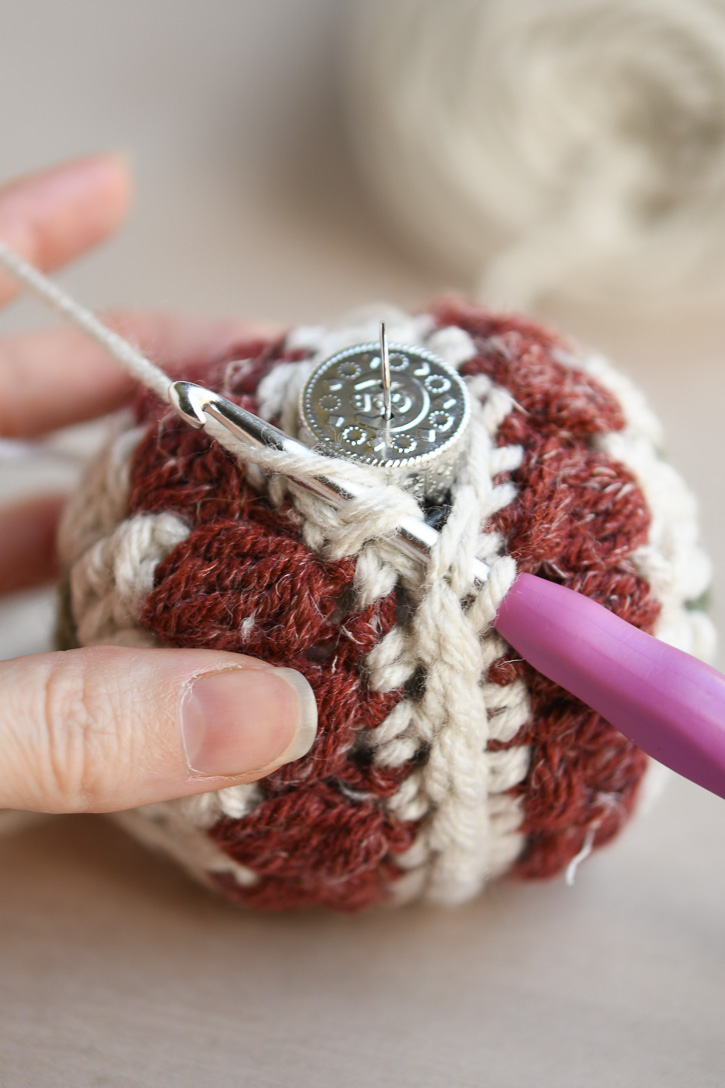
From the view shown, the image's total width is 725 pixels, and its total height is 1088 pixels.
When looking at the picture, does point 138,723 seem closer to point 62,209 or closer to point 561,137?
point 62,209

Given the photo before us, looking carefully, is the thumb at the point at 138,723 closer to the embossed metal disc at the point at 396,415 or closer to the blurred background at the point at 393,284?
the embossed metal disc at the point at 396,415

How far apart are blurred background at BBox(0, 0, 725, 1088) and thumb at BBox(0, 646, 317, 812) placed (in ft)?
0.82

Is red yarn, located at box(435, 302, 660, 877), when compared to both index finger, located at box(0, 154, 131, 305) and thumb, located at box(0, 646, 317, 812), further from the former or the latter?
index finger, located at box(0, 154, 131, 305)

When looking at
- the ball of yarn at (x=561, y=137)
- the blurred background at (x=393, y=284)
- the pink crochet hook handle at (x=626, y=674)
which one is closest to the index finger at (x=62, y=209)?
the blurred background at (x=393, y=284)

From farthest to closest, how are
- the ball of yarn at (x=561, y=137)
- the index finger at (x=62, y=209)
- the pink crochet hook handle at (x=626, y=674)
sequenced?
the ball of yarn at (x=561, y=137) → the index finger at (x=62, y=209) → the pink crochet hook handle at (x=626, y=674)

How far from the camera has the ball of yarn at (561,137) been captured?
109 centimetres

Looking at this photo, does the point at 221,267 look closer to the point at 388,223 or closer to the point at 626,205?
the point at 388,223

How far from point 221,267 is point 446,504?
31.7 inches

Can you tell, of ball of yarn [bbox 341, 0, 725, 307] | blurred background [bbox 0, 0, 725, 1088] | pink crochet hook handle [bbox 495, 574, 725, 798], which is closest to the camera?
pink crochet hook handle [bbox 495, 574, 725, 798]

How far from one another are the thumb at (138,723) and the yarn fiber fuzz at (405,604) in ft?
0.08

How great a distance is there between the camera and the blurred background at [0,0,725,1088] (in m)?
0.67

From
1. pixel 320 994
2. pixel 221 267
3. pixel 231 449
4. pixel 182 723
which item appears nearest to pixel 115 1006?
pixel 320 994

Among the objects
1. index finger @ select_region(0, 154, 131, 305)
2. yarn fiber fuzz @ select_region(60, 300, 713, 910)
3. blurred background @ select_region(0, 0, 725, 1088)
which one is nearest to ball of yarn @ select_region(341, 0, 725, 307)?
blurred background @ select_region(0, 0, 725, 1088)

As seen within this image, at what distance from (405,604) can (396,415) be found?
0.11 metres
